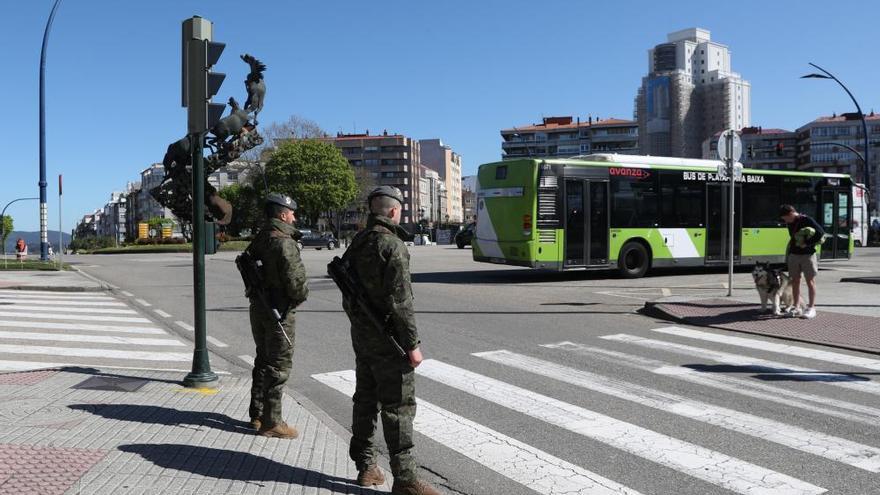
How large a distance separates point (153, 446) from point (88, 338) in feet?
19.9

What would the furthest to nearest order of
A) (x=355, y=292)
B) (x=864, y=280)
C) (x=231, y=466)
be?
(x=864, y=280) < (x=231, y=466) < (x=355, y=292)

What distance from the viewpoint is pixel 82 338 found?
981 centimetres

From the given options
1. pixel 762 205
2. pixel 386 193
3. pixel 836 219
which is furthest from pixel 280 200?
pixel 836 219

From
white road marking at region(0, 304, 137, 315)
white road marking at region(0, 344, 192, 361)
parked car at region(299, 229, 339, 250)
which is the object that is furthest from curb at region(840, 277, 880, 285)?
parked car at region(299, 229, 339, 250)

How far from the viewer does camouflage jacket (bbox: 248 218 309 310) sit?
4.95 meters

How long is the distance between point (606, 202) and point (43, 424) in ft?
46.4

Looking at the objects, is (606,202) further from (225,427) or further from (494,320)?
(225,427)

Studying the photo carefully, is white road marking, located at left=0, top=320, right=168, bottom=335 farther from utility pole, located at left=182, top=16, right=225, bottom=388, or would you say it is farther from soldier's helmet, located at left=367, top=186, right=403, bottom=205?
soldier's helmet, located at left=367, top=186, right=403, bottom=205

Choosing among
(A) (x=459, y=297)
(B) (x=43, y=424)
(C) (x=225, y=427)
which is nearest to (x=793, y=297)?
(A) (x=459, y=297)

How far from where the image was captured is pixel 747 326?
386 inches

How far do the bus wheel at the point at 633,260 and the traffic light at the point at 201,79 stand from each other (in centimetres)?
1288

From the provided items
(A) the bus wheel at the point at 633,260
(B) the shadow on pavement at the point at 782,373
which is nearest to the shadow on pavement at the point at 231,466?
(B) the shadow on pavement at the point at 782,373

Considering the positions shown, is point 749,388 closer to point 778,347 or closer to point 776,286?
point 778,347

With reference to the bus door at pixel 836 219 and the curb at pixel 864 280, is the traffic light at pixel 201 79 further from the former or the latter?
the bus door at pixel 836 219
